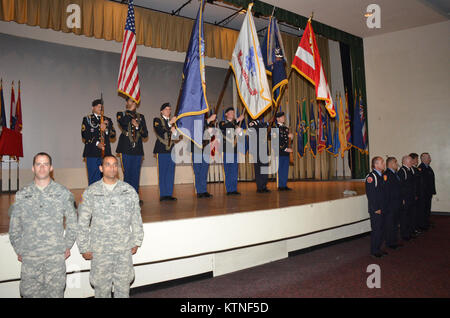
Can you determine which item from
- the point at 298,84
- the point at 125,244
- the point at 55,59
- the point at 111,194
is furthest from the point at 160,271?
the point at 298,84

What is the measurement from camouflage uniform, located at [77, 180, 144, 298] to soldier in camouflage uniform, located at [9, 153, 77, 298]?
137 mm

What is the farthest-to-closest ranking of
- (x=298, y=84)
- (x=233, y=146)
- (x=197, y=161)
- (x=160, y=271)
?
(x=298, y=84) → (x=233, y=146) → (x=197, y=161) → (x=160, y=271)

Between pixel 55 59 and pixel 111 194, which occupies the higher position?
pixel 55 59

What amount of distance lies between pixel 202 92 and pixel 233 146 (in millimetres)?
1624

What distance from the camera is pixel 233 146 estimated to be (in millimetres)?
5758

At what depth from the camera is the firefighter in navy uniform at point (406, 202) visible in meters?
5.07

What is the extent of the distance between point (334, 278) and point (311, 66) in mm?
3057

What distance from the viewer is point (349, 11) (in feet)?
23.9

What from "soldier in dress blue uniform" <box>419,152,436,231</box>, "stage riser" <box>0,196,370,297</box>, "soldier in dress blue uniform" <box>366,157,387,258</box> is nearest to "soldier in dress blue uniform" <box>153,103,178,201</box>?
"stage riser" <box>0,196,370,297</box>

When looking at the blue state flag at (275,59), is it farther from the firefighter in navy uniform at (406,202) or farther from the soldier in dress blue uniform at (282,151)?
the firefighter in navy uniform at (406,202)

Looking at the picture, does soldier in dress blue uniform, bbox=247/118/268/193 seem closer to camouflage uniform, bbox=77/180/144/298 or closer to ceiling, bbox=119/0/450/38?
ceiling, bbox=119/0/450/38

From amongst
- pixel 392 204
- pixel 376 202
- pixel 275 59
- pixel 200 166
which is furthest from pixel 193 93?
pixel 392 204

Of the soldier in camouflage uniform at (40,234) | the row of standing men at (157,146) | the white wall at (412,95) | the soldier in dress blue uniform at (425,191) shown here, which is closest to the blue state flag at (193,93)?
the row of standing men at (157,146)
